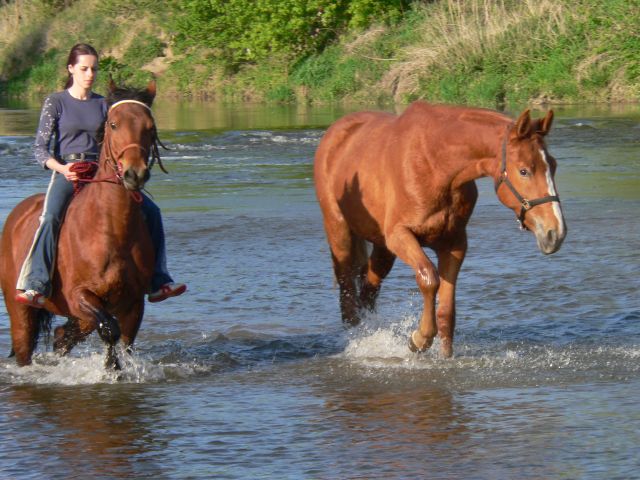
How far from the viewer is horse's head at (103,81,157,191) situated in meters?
7.12

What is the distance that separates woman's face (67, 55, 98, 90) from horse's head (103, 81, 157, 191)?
34 centimetres

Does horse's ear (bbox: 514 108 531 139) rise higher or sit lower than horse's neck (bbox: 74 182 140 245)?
higher

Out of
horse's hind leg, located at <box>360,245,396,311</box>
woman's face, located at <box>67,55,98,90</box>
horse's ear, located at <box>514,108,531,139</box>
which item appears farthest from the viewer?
horse's hind leg, located at <box>360,245,396,311</box>

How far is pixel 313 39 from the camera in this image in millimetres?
43031

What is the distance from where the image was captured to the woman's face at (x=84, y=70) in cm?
791

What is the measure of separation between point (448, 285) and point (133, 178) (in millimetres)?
2391

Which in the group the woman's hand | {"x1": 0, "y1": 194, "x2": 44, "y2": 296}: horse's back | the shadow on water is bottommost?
the shadow on water

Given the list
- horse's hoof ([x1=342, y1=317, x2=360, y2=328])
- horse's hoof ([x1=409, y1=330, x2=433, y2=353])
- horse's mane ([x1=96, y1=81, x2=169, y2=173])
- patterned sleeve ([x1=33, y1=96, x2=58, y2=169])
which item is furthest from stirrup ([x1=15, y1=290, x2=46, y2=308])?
horse's hoof ([x1=342, y1=317, x2=360, y2=328])

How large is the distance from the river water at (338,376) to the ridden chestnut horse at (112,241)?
→ 504mm

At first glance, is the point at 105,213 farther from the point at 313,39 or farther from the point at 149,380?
the point at 313,39

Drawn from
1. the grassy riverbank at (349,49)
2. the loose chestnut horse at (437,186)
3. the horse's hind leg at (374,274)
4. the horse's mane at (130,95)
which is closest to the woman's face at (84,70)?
the horse's mane at (130,95)

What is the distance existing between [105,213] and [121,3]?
171 ft

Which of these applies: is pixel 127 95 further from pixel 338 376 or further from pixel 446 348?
pixel 446 348

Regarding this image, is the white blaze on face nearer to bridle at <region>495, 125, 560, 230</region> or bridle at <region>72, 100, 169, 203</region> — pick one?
bridle at <region>495, 125, 560, 230</region>
